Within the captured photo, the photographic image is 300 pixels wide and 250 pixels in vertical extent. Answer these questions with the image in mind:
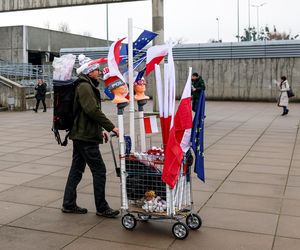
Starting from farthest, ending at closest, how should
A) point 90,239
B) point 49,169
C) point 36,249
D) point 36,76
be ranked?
point 36,76 < point 49,169 < point 90,239 < point 36,249

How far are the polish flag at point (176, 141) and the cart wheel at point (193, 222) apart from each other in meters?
0.55

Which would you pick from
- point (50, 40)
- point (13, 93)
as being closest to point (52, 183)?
point (13, 93)

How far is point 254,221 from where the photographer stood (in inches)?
200

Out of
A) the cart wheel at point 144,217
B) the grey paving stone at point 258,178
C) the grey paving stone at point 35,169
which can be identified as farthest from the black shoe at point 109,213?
the grey paving stone at point 35,169

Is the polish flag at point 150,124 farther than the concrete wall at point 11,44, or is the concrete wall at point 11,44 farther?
the concrete wall at point 11,44

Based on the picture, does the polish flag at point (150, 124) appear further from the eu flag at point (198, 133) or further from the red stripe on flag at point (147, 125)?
the eu flag at point (198, 133)

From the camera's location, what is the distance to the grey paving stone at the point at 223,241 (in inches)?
170

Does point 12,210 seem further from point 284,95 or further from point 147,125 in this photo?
point 284,95

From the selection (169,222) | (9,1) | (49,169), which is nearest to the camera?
(169,222)

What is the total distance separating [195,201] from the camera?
5895mm

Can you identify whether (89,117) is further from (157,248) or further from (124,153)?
(157,248)

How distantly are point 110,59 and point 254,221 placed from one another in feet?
7.81

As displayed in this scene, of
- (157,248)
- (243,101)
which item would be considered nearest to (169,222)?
(157,248)

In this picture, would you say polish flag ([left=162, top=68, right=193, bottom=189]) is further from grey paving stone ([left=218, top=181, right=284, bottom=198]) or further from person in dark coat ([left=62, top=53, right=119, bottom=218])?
grey paving stone ([left=218, top=181, right=284, bottom=198])
